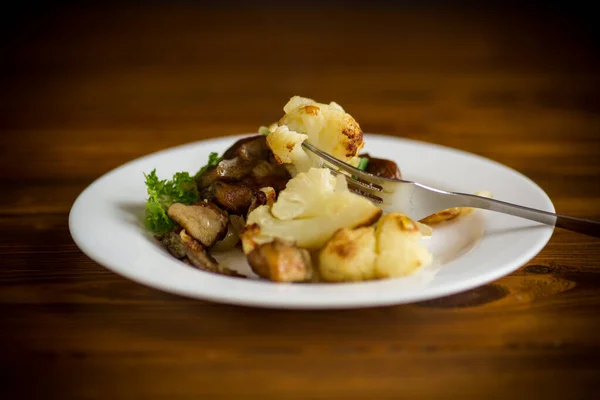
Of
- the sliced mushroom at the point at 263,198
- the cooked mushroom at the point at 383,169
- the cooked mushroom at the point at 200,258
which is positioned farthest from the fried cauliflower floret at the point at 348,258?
the cooked mushroom at the point at 383,169

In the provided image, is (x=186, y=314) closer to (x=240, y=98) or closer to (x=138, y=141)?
(x=138, y=141)

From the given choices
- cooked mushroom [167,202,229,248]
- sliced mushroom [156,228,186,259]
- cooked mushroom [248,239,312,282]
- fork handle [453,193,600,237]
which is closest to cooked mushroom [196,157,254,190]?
cooked mushroom [167,202,229,248]

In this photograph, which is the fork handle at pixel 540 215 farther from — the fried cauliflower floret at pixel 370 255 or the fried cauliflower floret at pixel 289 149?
the fried cauliflower floret at pixel 289 149

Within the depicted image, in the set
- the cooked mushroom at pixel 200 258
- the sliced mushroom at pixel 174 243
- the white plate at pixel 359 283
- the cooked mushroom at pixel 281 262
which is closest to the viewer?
the white plate at pixel 359 283

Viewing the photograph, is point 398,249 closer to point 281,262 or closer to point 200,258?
point 281,262

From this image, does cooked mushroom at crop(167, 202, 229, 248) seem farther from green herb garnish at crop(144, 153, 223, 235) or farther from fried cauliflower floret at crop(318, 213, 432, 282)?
fried cauliflower floret at crop(318, 213, 432, 282)

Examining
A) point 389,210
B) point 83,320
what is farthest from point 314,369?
point 389,210
